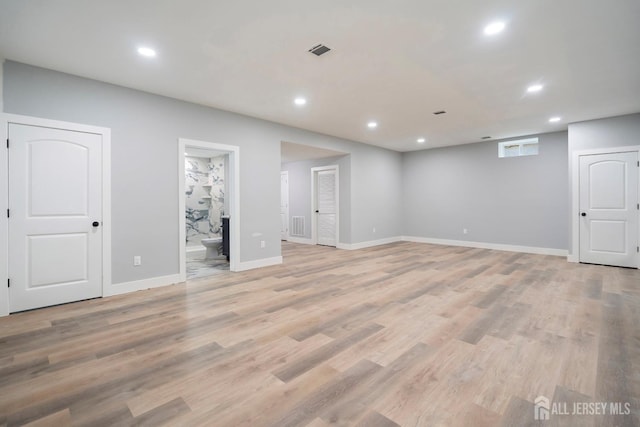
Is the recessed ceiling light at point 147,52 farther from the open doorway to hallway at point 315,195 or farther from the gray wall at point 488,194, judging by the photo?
the gray wall at point 488,194

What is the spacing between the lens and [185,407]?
1.67 meters

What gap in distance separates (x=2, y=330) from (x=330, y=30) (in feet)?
13.3

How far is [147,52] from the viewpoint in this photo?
9.86 ft

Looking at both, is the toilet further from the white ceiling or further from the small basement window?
the small basement window

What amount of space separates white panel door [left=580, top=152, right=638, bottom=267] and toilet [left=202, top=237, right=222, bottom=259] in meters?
7.14

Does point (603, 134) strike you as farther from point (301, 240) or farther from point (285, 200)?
point (285, 200)

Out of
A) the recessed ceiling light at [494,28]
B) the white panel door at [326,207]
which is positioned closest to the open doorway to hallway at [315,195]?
the white panel door at [326,207]

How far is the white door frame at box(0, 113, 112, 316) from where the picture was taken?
10.2ft

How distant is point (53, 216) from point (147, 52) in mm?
2143

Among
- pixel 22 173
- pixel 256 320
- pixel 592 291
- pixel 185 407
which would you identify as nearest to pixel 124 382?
pixel 185 407

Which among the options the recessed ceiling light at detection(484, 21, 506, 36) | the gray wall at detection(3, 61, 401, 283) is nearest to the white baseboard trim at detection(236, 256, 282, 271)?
the gray wall at detection(3, 61, 401, 283)

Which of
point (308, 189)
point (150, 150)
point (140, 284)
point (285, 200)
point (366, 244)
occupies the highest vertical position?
point (150, 150)

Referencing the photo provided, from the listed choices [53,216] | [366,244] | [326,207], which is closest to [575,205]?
[366,244]

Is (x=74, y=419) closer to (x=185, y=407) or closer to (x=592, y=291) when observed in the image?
(x=185, y=407)
